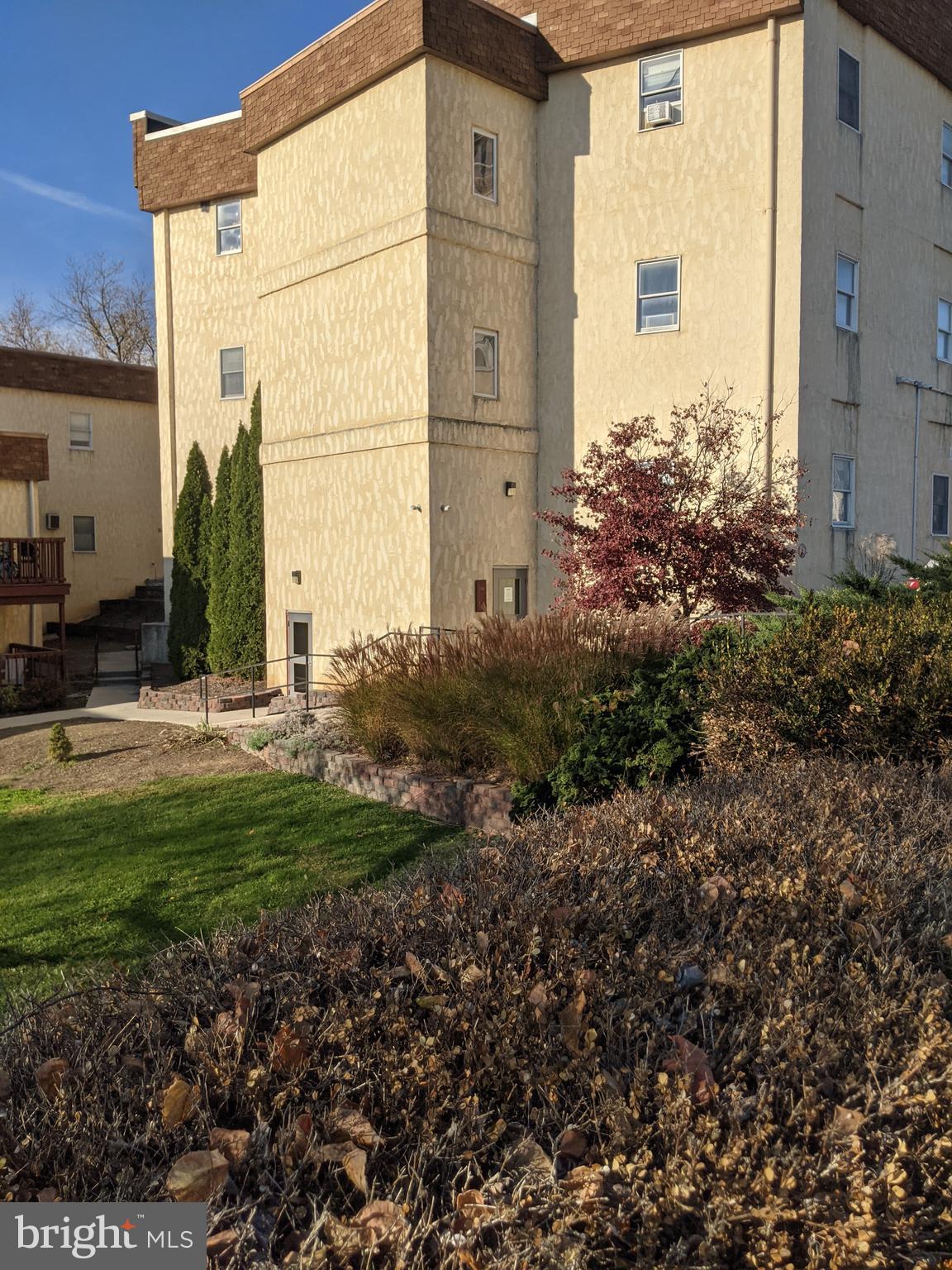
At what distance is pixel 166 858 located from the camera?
8.55 metres

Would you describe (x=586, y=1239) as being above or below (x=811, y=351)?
below

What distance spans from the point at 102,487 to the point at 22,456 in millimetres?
5854

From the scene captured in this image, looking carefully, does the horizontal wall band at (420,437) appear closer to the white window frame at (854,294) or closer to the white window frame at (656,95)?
the white window frame at (656,95)

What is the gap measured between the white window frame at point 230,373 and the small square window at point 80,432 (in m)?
8.76

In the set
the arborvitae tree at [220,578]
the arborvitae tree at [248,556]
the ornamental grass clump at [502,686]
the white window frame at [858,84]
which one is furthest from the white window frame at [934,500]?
the arborvitae tree at [220,578]

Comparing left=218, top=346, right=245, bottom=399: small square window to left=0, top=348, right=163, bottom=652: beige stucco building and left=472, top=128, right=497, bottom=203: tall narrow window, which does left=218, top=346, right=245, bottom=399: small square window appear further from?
left=472, top=128, right=497, bottom=203: tall narrow window

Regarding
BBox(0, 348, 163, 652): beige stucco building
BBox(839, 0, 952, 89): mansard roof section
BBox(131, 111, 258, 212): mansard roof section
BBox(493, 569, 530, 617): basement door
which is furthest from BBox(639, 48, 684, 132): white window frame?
BBox(0, 348, 163, 652): beige stucco building

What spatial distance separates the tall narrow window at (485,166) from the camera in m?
16.3

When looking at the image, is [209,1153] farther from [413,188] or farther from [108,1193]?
[413,188]

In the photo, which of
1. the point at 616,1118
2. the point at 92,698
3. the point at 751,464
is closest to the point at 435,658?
the point at 751,464

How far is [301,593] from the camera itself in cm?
1850

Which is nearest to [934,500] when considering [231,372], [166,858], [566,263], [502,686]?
[566,263]

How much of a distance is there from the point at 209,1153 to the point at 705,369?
48.5 ft

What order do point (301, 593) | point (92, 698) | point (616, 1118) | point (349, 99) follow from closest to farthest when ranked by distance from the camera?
point (616, 1118)
point (349, 99)
point (301, 593)
point (92, 698)
